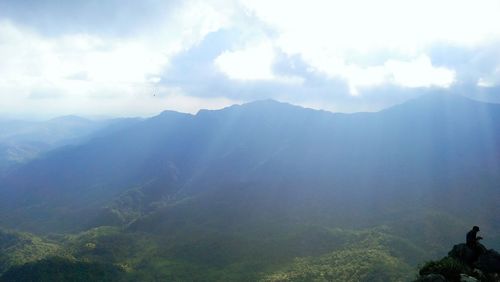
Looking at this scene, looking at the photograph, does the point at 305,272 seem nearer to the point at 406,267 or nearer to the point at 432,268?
the point at 406,267

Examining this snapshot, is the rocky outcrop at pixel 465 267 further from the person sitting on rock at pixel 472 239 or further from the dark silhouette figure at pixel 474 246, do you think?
the person sitting on rock at pixel 472 239

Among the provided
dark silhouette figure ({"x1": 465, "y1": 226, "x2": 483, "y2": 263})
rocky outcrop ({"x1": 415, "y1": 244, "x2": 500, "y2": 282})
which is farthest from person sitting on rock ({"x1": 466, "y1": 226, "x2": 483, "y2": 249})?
rocky outcrop ({"x1": 415, "y1": 244, "x2": 500, "y2": 282})

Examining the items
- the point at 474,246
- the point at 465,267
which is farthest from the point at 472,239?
the point at 465,267

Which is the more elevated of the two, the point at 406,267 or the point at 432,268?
the point at 432,268

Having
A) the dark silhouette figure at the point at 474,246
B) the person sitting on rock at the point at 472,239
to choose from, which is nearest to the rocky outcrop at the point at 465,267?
the dark silhouette figure at the point at 474,246

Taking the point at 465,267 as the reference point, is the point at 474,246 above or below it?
above

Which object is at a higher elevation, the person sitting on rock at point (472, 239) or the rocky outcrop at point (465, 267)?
the person sitting on rock at point (472, 239)

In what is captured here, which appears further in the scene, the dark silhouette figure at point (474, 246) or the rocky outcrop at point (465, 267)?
the dark silhouette figure at point (474, 246)

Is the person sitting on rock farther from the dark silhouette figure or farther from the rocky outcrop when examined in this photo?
the rocky outcrop

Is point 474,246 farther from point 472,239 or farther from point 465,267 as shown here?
point 465,267

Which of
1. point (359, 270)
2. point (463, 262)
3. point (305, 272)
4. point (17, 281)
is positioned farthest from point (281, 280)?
point (463, 262)

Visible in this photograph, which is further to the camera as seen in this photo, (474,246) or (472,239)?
(474,246)
